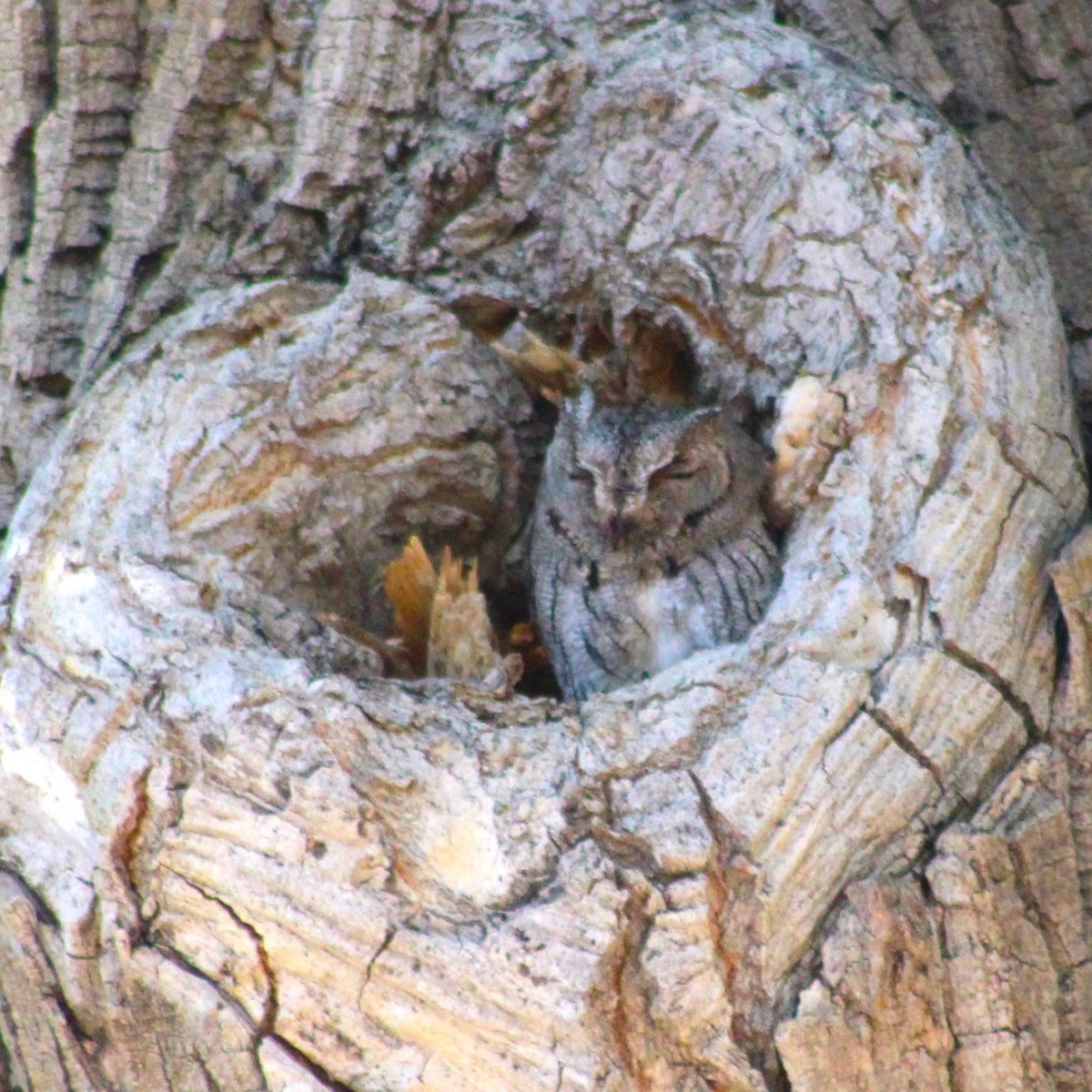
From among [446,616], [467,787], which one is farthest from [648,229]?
[467,787]

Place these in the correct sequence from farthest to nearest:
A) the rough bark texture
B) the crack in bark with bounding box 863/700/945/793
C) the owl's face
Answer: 1. the owl's face
2. the crack in bark with bounding box 863/700/945/793
3. the rough bark texture

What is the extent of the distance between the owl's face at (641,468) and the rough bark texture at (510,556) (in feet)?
0.55

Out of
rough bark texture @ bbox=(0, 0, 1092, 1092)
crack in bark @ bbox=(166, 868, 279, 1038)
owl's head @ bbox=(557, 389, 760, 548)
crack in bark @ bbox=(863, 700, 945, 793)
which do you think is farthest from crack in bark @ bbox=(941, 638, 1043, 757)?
crack in bark @ bbox=(166, 868, 279, 1038)

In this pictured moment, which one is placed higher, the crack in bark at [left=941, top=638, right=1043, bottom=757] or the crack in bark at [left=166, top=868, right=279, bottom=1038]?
the crack in bark at [left=941, top=638, right=1043, bottom=757]

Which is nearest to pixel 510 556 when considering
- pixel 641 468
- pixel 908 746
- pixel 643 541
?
pixel 643 541

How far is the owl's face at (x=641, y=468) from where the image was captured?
2.69 metres

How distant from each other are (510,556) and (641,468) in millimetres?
500

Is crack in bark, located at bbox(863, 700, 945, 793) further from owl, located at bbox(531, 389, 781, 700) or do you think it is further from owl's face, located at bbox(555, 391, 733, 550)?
owl's face, located at bbox(555, 391, 733, 550)

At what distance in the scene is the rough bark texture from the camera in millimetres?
1878

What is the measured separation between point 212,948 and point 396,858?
12.5 inches

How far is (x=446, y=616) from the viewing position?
2467mm

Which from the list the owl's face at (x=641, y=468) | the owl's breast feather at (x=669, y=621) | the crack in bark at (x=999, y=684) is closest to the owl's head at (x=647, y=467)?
the owl's face at (x=641, y=468)

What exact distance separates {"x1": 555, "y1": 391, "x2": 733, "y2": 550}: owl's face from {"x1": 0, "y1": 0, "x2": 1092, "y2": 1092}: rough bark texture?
17cm

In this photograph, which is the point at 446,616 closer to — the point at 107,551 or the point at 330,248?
the point at 107,551
